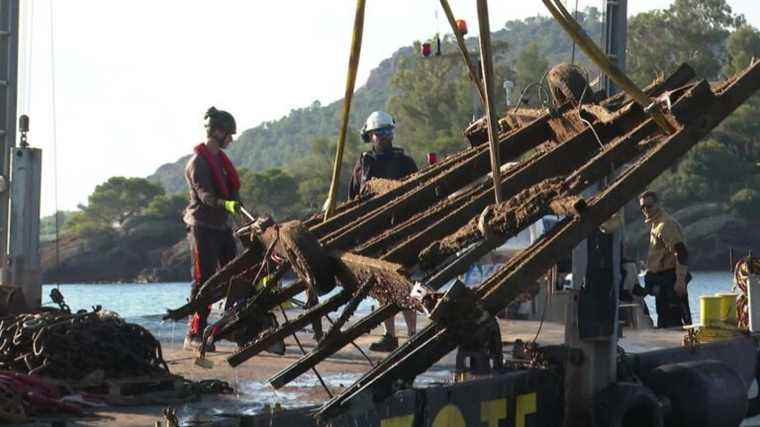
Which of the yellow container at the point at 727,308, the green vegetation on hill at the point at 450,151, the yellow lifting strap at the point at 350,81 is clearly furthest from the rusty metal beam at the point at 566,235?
the green vegetation on hill at the point at 450,151

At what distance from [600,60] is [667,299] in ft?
22.5

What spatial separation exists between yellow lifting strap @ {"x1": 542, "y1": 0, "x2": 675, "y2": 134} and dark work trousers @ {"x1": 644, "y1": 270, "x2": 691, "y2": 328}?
6.18 metres

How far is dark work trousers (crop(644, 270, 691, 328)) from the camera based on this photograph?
47.6 ft

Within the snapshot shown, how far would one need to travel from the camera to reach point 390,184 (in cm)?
993

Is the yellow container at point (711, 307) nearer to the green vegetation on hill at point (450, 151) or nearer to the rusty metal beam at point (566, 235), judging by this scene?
the rusty metal beam at point (566, 235)

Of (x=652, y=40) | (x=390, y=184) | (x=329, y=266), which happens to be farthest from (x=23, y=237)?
(x=652, y=40)

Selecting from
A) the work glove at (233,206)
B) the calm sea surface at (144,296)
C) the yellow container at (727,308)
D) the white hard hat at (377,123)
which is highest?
the white hard hat at (377,123)

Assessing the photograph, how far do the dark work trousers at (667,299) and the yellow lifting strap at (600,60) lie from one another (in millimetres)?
6177

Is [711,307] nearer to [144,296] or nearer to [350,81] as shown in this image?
[350,81]

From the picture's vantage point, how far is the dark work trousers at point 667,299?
47.6 ft

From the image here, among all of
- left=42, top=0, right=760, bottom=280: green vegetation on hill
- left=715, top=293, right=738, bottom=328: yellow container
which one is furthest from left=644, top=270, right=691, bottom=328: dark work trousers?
left=42, top=0, right=760, bottom=280: green vegetation on hill

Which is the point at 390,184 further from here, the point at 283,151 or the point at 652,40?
the point at 283,151

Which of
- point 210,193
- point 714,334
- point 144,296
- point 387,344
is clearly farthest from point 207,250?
point 144,296

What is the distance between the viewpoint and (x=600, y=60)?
8359 mm
